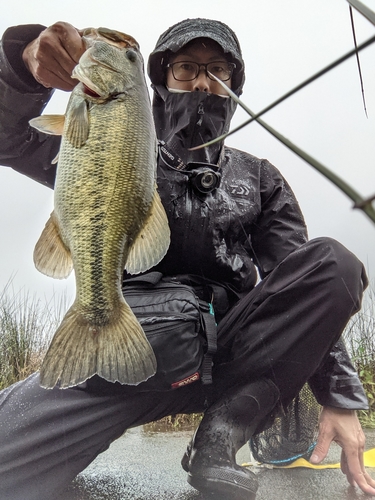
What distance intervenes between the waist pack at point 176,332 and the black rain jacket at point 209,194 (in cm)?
33

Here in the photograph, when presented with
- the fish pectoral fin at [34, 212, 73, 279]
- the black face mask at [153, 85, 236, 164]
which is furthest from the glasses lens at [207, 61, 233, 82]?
the fish pectoral fin at [34, 212, 73, 279]

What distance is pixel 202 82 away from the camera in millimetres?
2676

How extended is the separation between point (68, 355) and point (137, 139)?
26.7 inches

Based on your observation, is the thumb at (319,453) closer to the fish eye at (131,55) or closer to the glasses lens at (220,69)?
the fish eye at (131,55)

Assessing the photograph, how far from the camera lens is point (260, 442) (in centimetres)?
265

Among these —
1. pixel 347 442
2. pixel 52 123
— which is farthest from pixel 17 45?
pixel 347 442

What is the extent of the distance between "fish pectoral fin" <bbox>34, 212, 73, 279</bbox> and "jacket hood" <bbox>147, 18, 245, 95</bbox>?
1.53 metres

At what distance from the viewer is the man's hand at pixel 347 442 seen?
2.07m

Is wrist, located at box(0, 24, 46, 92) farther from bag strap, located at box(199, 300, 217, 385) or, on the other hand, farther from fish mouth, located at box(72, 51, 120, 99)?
bag strap, located at box(199, 300, 217, 385)

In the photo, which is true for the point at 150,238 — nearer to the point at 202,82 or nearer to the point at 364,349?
the point at 202,82

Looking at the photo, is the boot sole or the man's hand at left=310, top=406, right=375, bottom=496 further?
the man's hand at left=310, top=406, right=375, bottom=496

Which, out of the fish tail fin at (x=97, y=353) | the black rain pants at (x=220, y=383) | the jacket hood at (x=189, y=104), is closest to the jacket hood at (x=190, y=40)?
the jacket hood at (x=189, y=104)

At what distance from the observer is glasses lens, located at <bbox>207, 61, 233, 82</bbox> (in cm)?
272

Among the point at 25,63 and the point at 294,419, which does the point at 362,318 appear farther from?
the point at 25,63
